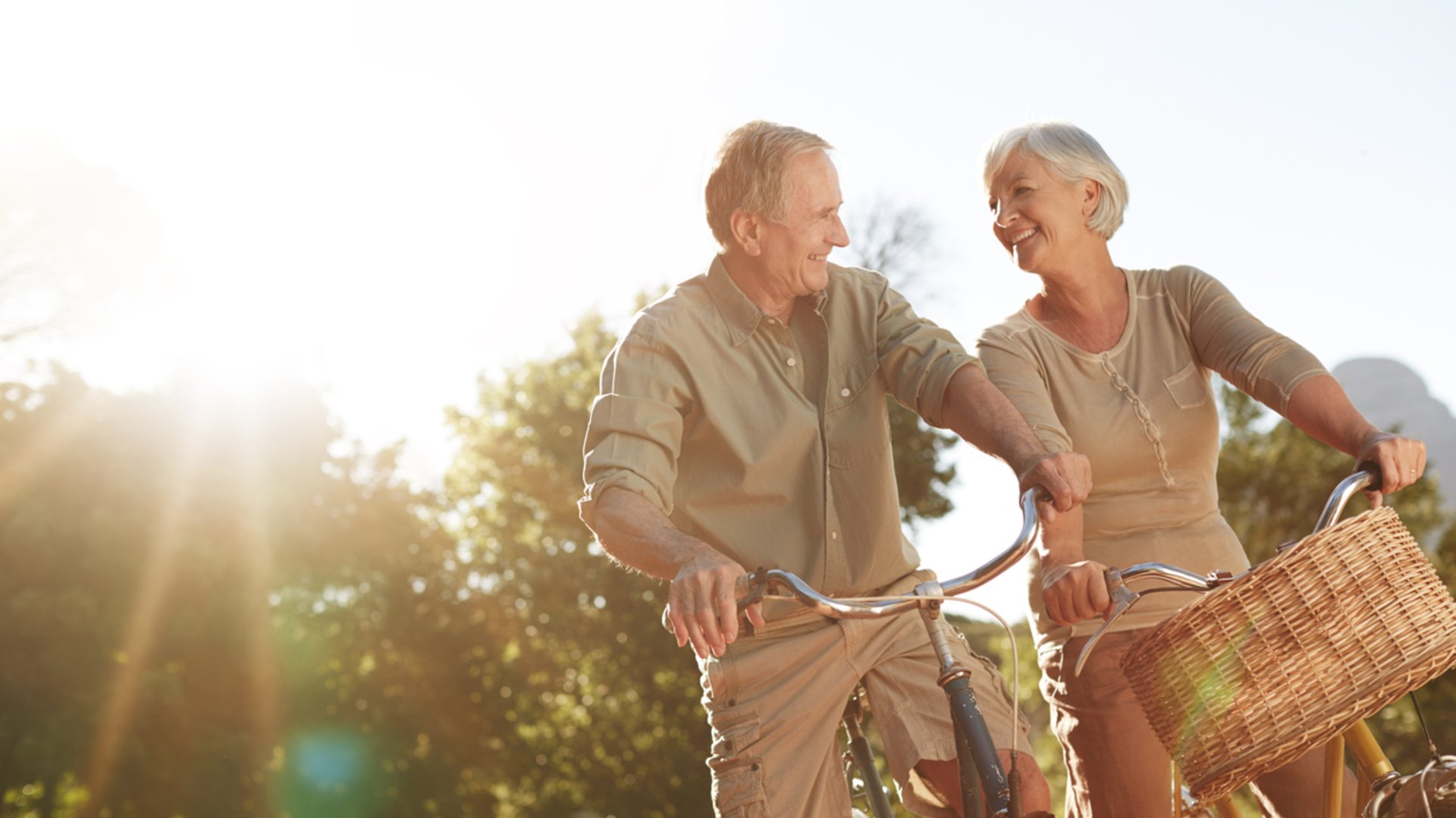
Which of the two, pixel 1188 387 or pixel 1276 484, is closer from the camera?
pixel 1188 387

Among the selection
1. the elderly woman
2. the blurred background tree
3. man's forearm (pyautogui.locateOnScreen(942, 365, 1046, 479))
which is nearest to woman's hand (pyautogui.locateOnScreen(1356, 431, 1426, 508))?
the elderly woman

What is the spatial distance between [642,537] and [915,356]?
85 cm

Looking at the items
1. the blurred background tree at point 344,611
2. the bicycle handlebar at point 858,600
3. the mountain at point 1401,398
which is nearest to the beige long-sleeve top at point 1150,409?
the bicycle handlebar at point 858,600

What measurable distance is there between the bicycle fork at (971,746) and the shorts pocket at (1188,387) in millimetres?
1140

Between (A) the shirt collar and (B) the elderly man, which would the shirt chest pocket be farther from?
(A) the shirt collar

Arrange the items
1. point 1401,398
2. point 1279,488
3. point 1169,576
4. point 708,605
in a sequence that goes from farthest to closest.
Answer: point 1401,398 → point 1279,488 → point 1169,576 → point 708,605

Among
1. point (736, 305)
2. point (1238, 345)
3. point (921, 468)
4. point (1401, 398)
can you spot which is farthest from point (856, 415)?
point (1401, 398)

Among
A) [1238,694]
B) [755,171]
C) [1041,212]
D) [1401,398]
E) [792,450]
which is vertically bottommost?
[1238,694]

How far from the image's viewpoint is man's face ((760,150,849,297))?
10.6ft

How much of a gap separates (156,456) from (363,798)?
7739 millimetres

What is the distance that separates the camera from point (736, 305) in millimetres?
3287

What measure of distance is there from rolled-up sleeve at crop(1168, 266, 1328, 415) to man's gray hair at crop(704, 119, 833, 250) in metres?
1.03

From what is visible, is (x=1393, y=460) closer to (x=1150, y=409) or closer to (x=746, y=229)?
(x=1150, y=409)

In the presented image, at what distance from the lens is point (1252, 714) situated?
235 cm
